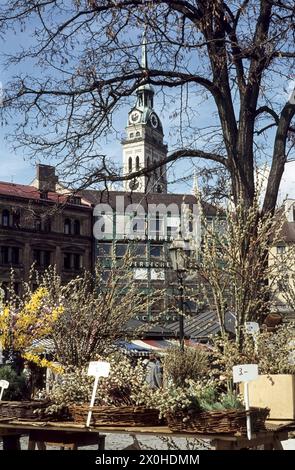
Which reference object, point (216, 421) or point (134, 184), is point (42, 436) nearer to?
point (216, 421)

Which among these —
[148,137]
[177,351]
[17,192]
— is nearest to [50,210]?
[177,351]

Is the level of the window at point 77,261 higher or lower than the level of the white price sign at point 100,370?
higher

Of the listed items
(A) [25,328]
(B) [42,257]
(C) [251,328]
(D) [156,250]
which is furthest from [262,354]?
(D) [156,250]

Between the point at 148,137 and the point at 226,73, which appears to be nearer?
the point at 226,73

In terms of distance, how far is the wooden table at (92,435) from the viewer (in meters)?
5.38

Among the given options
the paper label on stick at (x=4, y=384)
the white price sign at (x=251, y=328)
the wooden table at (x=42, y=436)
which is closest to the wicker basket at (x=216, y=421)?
the wooden table at (x=42, y=436)

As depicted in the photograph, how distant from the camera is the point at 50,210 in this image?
925 cm

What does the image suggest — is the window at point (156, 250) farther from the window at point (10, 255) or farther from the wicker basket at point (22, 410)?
the wicker basket at point (22, 410)

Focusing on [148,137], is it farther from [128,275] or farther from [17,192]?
[128,275]

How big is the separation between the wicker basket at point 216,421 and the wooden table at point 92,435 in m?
0.04

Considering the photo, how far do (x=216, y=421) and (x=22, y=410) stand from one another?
1787 mm

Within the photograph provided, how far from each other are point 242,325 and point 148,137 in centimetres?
12450

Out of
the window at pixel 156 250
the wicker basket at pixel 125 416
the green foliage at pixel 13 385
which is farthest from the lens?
the window at pixel 156 250

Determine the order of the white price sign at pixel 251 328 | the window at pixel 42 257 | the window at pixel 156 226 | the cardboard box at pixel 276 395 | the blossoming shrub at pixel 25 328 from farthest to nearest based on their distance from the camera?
the window at pixel 156 226
the window at pixel 42 257
the blossoming shrub at pixel 25 328
the white price sign at pixel 251 328
the cardboard box at pixel 276 395
